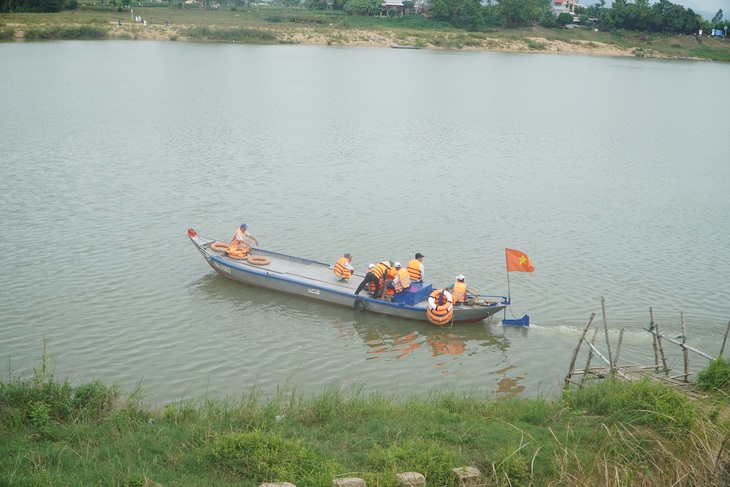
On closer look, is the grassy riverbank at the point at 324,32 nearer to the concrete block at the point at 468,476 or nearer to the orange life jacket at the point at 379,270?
the orange life jacket at the point at 379,270

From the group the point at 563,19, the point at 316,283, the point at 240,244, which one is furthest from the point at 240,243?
the point at 563,19

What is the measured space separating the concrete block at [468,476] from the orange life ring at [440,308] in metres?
8.71

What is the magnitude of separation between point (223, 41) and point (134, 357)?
239 feet

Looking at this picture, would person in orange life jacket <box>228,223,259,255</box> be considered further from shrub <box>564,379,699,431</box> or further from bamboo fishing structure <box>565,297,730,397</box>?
shrub <box>564,379,699,431</box>

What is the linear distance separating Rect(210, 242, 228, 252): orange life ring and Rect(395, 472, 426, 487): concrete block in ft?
43.2

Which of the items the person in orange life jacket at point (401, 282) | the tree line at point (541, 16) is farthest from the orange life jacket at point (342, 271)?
the tree line at point (541, 16)

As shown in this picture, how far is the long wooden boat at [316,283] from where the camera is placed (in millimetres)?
18594

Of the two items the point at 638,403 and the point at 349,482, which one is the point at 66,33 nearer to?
the point at 638,403

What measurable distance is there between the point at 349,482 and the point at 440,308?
959 cm

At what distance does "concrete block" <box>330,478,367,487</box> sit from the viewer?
870cm

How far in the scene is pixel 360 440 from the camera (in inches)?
414

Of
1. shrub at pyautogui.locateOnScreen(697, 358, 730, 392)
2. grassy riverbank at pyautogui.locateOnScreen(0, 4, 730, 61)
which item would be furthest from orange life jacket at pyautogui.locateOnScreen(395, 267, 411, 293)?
grassy riverbank at pyautogui.locateOnScreen(0, 4, 730, 61)

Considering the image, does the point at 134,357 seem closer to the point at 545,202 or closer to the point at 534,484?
the point at 534,484

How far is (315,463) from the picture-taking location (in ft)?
31.1
